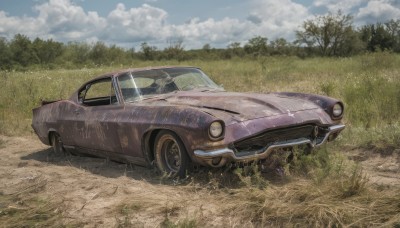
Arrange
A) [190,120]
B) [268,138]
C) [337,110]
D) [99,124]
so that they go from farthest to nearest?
[99,124], [337,110], [268,138], [190,120]

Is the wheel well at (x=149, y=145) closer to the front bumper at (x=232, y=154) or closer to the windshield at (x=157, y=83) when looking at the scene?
the windshield at (x=157, y=83)

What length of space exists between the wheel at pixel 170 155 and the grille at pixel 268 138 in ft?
1.97

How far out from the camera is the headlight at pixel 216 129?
457 cm

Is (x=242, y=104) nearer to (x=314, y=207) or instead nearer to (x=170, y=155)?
(x=170, y=155)

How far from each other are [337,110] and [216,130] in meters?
1.86

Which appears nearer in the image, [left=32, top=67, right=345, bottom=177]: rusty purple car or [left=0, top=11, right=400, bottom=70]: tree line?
[left=32, top=67, right=345, bottom=177]: rusty purple car

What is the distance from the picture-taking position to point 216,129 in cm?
459

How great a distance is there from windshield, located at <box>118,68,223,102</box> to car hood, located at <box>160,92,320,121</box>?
14.8 inches

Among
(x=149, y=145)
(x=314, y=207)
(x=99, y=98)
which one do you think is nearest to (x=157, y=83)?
(x=149, y=145)

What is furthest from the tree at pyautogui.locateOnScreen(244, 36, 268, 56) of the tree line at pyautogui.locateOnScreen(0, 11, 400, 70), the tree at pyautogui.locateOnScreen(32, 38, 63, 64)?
the tree at pyautogui.locateOnScreen(32, 38, 63, 64)

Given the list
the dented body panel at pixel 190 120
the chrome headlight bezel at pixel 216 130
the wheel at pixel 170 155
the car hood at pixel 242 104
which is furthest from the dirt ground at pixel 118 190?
the car hood at pixel 242 104

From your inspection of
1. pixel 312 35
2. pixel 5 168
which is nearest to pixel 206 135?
pixel 5 168

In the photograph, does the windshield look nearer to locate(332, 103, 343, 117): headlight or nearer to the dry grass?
locate(332, 103, 343, 117): headlight

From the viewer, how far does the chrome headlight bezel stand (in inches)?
179
